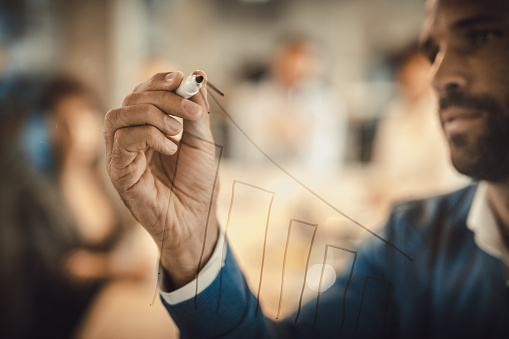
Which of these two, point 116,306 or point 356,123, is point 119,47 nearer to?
point 116,306

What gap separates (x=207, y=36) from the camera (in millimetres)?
2713

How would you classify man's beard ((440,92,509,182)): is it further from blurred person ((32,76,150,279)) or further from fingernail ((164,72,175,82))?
blurred person ((32,76,150,279))

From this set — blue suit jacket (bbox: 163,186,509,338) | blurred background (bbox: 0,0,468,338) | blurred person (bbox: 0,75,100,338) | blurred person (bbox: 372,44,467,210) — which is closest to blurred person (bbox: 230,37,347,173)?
blurred background (bbox: 0,0,468,338)

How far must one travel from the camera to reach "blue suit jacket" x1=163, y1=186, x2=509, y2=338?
1.21 feet

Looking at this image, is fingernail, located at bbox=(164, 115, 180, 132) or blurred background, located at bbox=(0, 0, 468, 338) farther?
blurred background, located at bbox=(0, 0, 468, 338)

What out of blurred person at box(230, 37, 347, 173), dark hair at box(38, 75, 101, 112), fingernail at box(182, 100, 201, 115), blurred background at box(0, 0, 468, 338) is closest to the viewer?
fingernail at box(182, 100, 201, 115)

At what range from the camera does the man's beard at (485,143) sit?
34 centimetres

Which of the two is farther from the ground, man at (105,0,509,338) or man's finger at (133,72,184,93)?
man's finger at (133,72,184,93)

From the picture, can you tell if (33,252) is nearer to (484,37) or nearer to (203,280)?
(203,280)

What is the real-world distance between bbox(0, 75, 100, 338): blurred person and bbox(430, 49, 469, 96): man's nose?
2.14 feet

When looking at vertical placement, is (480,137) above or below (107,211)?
above

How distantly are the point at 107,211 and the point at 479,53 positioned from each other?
58 cm

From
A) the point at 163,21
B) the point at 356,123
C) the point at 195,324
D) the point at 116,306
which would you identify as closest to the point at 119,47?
the point at 163,21

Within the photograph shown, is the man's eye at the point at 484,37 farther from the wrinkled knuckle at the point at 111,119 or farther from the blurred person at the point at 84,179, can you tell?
the blurred person at the point at 84,179
